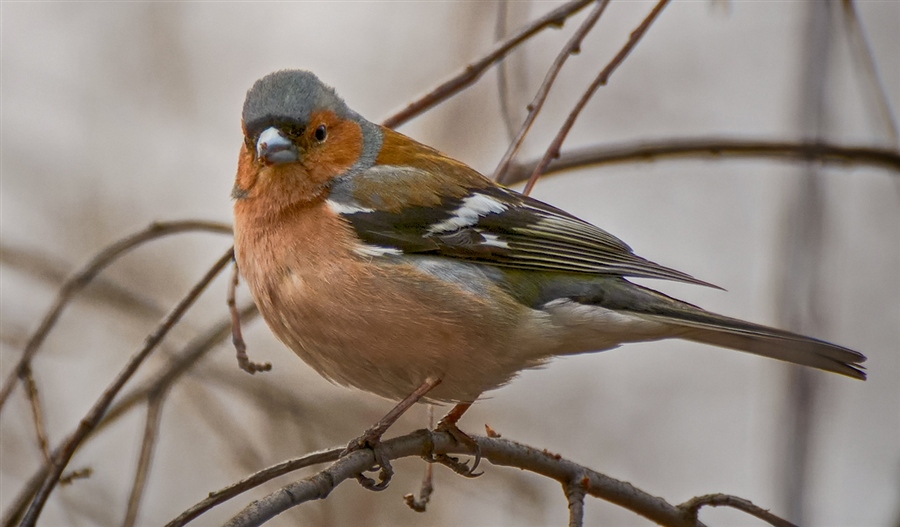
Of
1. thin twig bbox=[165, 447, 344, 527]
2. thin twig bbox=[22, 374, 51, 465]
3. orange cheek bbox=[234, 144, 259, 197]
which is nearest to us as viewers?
thin twig bbox=[165, 447, 344, 527]

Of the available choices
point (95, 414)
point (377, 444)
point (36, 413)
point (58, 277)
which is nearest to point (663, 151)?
point (377, 444)

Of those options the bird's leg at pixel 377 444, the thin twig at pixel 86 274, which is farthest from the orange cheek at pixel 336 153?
the bird's leg at pixel 377 444

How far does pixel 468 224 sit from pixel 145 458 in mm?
1486

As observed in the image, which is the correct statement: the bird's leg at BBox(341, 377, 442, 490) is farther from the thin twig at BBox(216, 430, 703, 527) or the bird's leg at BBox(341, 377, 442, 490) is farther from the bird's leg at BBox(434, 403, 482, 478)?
the bird's leg at BBox(434, 403, 482, 478)

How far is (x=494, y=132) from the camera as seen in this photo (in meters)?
6.89

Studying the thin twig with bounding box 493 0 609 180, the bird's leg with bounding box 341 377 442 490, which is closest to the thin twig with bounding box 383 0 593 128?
the thin twig with bounding box 493 0 609 180

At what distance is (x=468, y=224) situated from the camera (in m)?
3.63

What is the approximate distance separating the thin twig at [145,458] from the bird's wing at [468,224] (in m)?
0.99

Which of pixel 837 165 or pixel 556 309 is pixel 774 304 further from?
pixel 837 165

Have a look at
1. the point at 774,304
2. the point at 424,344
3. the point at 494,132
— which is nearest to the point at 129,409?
the point at 424,344

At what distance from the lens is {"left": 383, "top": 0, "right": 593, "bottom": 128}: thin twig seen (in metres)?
3.43

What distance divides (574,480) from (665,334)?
84 centimetres

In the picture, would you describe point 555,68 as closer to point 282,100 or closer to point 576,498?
point 282,100

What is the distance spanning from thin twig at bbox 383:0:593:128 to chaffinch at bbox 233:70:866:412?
1.08 ft
